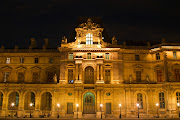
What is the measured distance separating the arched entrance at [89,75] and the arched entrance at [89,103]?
120 inches

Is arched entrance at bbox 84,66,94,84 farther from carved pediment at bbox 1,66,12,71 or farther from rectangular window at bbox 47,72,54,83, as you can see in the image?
carved pediment at bbox 1,66,12,71

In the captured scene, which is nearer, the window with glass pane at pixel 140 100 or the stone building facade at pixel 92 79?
the stone building facade at pixel 92 79

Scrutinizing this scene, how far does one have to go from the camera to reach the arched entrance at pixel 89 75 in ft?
170

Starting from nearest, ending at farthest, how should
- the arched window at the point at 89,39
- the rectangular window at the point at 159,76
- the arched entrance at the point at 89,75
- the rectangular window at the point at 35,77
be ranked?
1. the arched entrance at the point at 89,75
2. the rectangular window at the point at 159,76
3. the arched window at the point at 89,39
4. the rectangular window at the point at 35,77

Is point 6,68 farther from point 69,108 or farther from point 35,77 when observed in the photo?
point 69,108

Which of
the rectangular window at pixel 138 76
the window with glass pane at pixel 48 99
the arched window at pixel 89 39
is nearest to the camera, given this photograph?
the arched window at pixel 89 39

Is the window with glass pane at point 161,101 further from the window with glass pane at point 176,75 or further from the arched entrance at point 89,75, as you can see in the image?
the arched entrance at point 89,75

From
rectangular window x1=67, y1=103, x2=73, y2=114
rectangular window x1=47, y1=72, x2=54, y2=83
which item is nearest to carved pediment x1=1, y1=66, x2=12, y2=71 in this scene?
rectangular window x1=47, y1=72, x2=54, y2=83

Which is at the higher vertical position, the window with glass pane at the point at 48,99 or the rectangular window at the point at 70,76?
the rectangular window at the point at 70,76

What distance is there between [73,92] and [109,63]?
11.8m

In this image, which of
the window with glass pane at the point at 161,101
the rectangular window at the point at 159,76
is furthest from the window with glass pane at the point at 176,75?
the window with glass pane at the point at 161,101

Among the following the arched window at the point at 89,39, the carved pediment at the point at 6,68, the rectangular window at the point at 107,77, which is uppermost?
the arched window at the point at 89,39

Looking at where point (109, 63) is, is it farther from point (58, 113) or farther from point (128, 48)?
point (58, 113)

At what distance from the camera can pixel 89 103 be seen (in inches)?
1984
